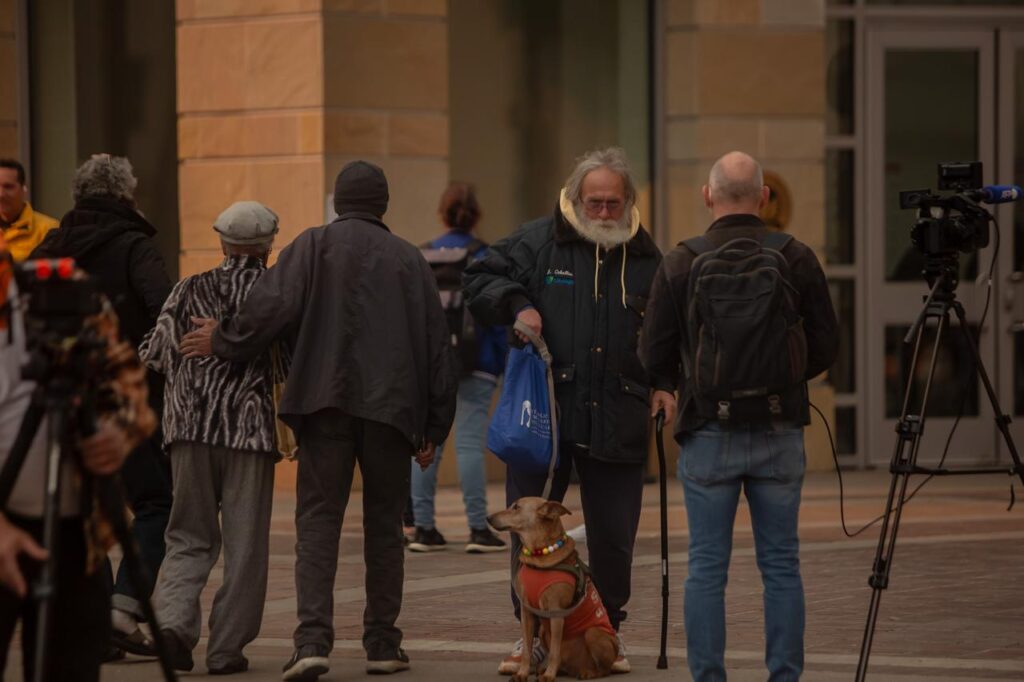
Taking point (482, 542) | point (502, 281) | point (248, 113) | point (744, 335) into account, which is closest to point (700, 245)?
point (744, 335)

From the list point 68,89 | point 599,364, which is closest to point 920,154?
point 68,89

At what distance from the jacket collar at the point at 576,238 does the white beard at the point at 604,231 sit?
0.05m

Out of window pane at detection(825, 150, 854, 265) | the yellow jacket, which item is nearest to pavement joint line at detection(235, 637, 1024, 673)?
the yellow jacket

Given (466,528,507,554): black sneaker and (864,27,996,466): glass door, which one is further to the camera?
(864,27,996,466): glass door

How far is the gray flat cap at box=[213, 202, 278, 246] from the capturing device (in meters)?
7.44

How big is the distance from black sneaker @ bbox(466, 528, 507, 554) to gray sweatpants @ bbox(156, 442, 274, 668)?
11.4 ft

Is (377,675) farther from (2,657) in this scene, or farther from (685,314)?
(2,657)

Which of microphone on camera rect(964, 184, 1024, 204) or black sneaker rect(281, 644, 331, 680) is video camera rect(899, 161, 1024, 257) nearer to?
microphone on camera rect(964, 184, 1024, 204)

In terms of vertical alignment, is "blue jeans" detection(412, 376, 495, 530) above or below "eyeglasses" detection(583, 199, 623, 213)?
below

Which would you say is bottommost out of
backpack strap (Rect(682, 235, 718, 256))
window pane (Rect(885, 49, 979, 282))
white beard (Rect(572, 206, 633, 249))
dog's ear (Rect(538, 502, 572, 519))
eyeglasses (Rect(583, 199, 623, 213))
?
dog's ear (Rect(538, 502, 572, 519))

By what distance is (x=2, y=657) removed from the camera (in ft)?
14.7

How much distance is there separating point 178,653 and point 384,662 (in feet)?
2.50

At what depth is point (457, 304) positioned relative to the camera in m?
Result: 11.2

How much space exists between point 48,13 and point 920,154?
672 centimetres
